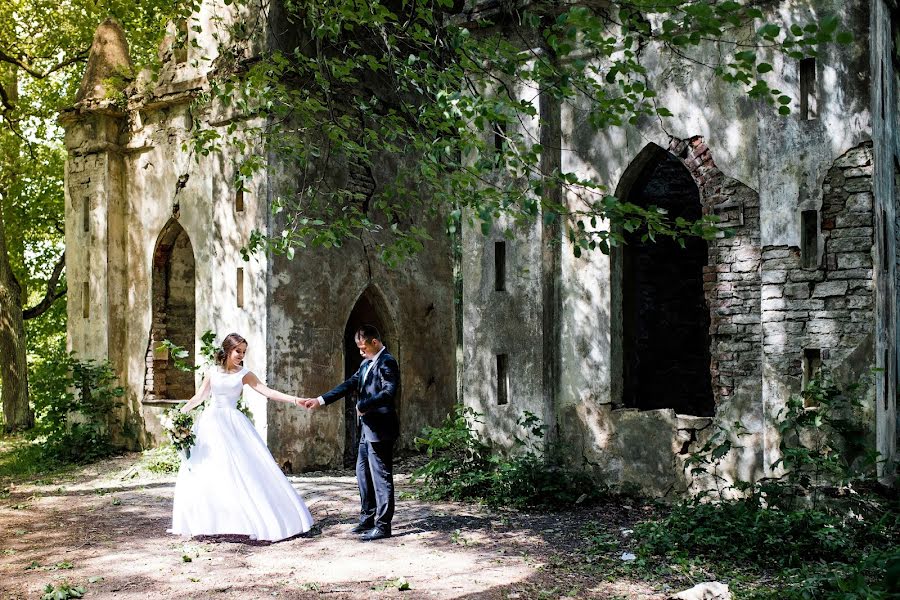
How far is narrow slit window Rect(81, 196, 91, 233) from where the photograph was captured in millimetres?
13258

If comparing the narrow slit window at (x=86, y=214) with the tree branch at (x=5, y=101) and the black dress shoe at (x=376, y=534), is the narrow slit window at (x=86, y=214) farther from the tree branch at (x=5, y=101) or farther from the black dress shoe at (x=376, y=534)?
the black dress shoe at (x=376, y=534)

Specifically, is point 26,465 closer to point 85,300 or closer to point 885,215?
point 85,300

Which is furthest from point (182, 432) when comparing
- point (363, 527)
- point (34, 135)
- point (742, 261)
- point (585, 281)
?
point (34, 135)

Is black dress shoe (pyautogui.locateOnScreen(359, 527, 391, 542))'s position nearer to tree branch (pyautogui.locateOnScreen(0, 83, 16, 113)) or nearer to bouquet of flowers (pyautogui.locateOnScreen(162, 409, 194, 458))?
bouquet of flowers (pyautogui.locateOnScreen(162, 409, 194, 458))

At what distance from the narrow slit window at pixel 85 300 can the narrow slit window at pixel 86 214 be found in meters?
0.90

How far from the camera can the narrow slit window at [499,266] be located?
376 inches

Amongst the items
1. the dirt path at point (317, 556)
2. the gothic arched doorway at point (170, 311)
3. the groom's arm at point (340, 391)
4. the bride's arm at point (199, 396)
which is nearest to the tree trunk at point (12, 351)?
the gothic arched doorway at point (170, 311)

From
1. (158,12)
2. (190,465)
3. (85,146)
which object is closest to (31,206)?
(158,12)

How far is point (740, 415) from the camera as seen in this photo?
797cm

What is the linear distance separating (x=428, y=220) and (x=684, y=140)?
214 inches

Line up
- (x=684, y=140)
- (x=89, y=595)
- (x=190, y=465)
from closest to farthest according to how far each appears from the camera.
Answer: (x=89, y=595) → (x=190, y=465) → (x=684, y=140)

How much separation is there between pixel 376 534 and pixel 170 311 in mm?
7226

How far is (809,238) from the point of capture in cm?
768

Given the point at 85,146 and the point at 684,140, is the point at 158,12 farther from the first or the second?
the point at 684,140
